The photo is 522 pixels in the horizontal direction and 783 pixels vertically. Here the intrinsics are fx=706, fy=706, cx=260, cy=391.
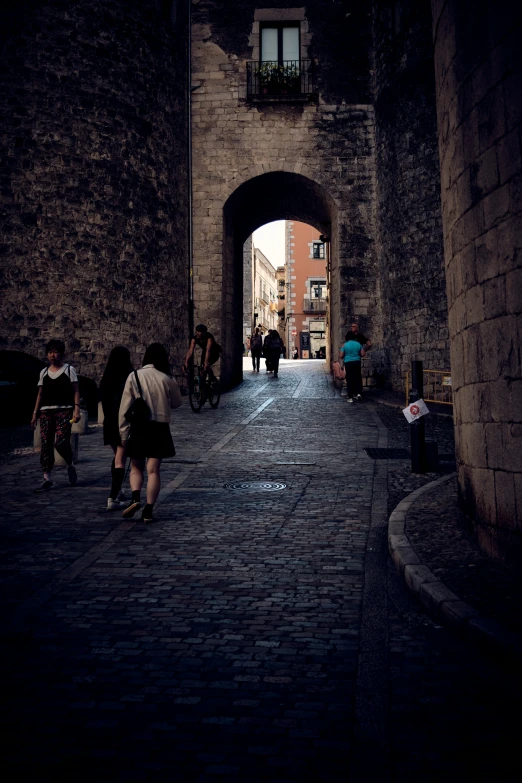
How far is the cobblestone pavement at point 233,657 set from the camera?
8.30ft

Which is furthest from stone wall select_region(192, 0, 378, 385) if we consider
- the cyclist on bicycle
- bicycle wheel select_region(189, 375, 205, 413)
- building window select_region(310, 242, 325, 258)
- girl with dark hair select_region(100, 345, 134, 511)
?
building window select_region(310, 242, 325, 258)

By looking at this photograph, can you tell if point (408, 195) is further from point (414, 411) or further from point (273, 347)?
point (414, 411)

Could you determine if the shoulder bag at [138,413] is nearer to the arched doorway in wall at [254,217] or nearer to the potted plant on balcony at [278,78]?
the arched doorway in wall at [254,217]

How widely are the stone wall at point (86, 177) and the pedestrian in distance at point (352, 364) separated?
5215 mm

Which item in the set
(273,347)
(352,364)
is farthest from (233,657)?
(273,347)

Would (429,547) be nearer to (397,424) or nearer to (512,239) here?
(512,239)

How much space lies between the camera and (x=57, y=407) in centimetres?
807

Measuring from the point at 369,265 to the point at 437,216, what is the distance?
3.21 m

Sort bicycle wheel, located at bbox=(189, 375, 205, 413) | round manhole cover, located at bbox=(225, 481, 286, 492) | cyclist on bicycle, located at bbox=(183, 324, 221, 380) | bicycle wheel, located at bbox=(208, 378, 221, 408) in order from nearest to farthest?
round manhole cover, located at bbox=(225, 481, 286, 492) < cyclist on bicycle, located at bbox=(183, 324, 221, 380) < bicycle wheel, located at bbox=(189, 375, 205, 413) < bicycle wheel, located at bbox=(208, 378, 221, 408)

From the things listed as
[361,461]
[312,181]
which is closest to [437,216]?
[312,181]

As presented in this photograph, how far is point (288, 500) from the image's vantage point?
23.4ft

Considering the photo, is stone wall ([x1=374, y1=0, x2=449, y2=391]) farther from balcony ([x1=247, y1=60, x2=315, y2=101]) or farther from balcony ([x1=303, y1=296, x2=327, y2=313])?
balcony ([x1=303, y1=296, x2=327, y2=313])

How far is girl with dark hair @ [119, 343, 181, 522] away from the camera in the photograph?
21.1ft

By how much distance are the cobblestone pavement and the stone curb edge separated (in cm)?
8
